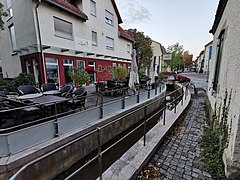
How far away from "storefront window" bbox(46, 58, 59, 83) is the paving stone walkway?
7.97 m

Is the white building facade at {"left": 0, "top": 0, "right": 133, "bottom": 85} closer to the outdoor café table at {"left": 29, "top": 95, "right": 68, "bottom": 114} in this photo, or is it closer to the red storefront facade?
the red storefront facade

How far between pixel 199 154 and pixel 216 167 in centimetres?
48

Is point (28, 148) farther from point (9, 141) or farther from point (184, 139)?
point (184, 139)

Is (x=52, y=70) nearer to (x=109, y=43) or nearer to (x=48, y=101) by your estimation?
(x=48, y=101)

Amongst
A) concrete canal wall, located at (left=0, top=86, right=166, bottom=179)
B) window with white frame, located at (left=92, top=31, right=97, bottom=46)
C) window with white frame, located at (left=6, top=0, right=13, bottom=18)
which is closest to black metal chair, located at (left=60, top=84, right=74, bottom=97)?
concrete canal wall, located at (left=0, top=86, right=166, bottom=179)

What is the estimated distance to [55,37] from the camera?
8.26 m

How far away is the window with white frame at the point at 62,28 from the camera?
8.39 metres

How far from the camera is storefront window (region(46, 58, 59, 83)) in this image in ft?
26.8

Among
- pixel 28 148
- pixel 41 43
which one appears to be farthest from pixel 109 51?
pixel 28 148

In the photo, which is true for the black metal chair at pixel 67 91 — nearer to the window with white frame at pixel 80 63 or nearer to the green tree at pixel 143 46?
the window with white frame at pixel 80 63

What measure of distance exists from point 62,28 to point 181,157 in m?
9.91

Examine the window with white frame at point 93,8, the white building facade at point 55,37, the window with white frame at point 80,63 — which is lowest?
the window with white frame at point 80,63

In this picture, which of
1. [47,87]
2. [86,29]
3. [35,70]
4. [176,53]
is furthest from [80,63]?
[176,53]

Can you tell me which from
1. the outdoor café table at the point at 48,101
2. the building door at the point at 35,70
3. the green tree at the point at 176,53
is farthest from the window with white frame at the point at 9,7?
the green tree at the point at 176,53
